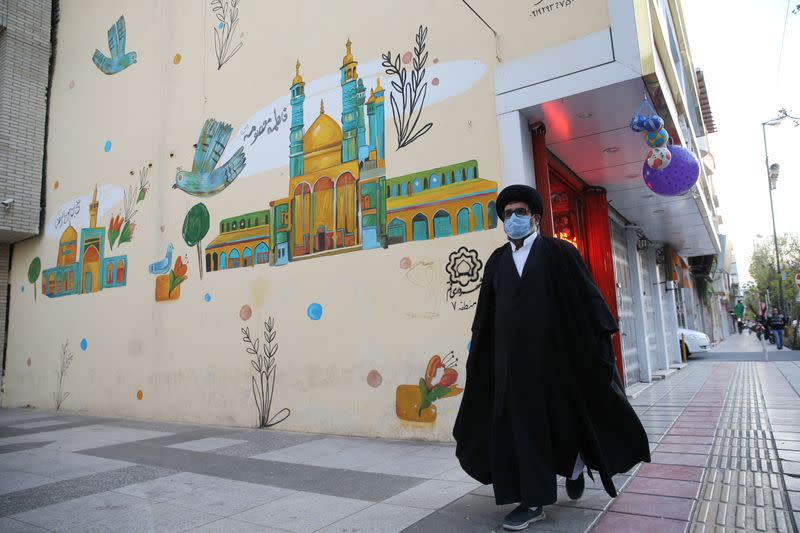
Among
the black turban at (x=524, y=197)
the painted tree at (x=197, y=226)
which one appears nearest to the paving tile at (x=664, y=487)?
the black turban at (x=524, y=197)

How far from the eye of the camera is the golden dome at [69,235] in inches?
437

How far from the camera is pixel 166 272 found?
895 centimetres

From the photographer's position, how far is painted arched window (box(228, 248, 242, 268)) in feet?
25.9

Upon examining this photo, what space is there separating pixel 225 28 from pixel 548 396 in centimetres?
831

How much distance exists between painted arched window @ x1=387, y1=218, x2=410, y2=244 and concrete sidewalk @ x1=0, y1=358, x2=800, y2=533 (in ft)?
7.59

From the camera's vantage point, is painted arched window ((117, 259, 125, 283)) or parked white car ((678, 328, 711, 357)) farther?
parked white car ((678, 328, 711, 357))

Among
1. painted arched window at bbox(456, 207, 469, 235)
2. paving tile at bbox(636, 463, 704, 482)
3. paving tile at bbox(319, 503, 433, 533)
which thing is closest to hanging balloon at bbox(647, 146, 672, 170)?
painted arched window at bbox(456, 207, 469, 235)

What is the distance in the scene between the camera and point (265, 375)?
287 inches

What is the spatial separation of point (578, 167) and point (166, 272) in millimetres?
6907

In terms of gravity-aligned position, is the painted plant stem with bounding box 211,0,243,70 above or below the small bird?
above

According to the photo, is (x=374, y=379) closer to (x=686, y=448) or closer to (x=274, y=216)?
(x=274, y=216)

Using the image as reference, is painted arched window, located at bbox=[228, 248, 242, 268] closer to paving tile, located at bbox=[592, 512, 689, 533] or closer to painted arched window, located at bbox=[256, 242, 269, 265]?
painted arched window, located at bbox=[256, 242, 269, 265]

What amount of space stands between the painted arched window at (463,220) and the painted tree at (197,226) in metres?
4.60

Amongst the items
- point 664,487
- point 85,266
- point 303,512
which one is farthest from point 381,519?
point 85,266
